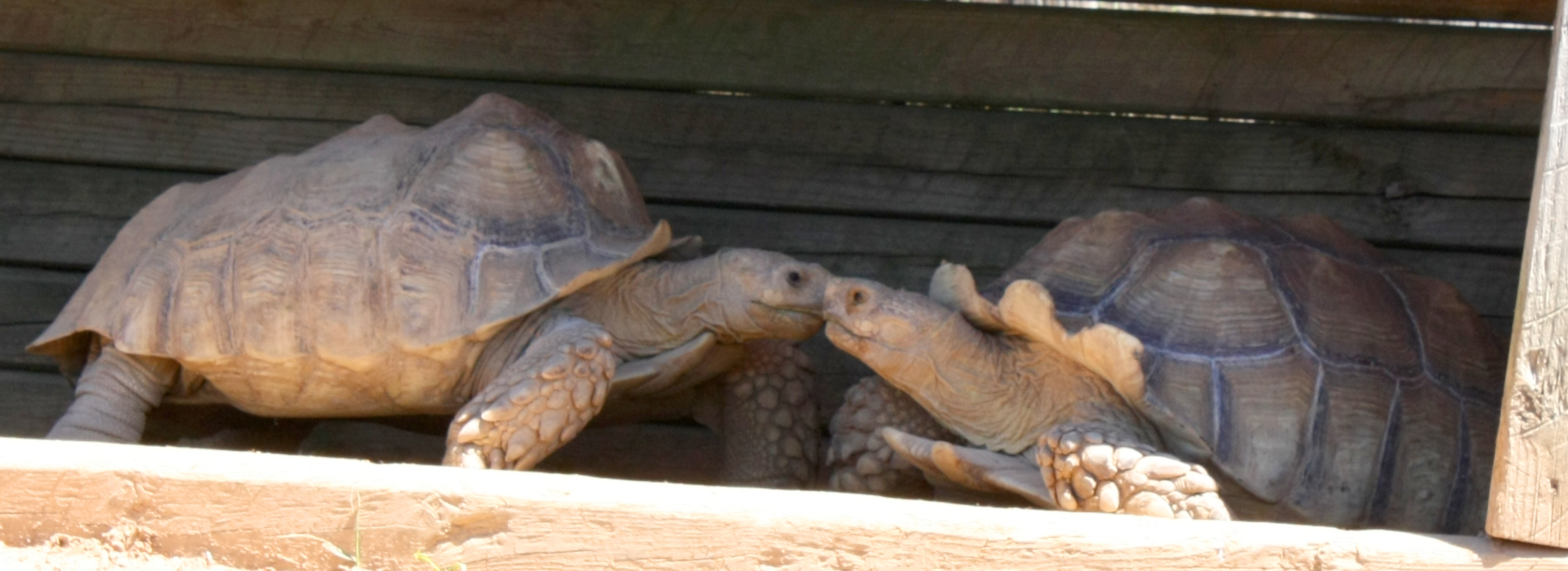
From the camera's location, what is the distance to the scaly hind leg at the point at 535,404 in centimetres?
262

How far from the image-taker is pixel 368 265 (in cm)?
283

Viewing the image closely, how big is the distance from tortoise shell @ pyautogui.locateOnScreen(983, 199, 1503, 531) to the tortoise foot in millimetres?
141

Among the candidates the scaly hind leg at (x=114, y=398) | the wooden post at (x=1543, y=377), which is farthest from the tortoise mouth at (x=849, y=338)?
the scaly hind leg at (x=114, y=398)

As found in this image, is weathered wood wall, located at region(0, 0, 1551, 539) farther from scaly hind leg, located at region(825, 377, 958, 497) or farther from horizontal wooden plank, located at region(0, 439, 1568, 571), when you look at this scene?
horizontal wooden plank, located at region(0, 439, 1568, 571)

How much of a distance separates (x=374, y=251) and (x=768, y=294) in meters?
0.81

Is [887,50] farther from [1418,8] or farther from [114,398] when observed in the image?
[114,398]

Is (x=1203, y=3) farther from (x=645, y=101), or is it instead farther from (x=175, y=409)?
(x=175, y=409)

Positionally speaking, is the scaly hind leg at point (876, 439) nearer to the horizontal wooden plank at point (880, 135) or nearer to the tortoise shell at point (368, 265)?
the tortoise shell at point (368, 265)

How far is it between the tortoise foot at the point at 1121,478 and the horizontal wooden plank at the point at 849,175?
3.82 feet

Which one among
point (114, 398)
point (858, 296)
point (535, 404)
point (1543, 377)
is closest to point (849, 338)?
point (858, 296)

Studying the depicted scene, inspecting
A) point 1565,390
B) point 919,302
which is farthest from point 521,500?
point 1565,390

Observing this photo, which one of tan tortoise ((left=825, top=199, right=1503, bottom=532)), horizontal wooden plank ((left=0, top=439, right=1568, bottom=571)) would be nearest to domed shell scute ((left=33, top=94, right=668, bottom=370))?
tan tortoise ((left=825, top=199, right=1503, bottom=532))

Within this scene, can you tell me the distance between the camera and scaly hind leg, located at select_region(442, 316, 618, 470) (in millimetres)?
2617

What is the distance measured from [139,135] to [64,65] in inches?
10.6
